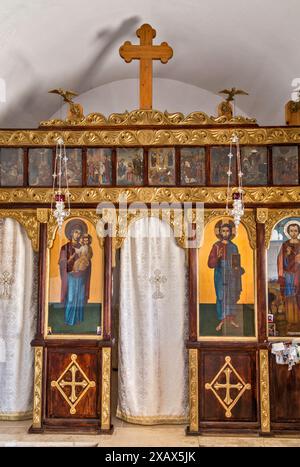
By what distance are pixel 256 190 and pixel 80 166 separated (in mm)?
1981

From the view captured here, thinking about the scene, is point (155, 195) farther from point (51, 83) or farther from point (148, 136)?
point (51, 83)

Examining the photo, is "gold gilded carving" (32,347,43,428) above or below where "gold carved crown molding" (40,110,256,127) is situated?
below

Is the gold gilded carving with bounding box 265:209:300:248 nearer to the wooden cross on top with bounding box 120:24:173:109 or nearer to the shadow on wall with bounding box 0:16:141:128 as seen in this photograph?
the wooden cross on top with bounding box 120:24:173:109

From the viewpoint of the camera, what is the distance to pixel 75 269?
5.90m

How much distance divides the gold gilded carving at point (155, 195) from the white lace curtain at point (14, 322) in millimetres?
387

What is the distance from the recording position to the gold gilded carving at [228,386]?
18.7 feet

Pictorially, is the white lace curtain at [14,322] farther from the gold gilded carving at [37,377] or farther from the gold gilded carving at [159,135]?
the gold gilded carving at [159,135]

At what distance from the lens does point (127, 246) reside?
19.7 ft

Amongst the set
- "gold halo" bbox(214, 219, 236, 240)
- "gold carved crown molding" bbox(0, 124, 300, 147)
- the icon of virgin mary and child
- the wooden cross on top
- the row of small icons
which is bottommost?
the row of small icons

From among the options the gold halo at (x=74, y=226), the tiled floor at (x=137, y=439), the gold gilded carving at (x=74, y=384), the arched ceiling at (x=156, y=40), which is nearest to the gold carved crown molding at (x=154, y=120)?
the arched ceiling at (x=156, y=40)

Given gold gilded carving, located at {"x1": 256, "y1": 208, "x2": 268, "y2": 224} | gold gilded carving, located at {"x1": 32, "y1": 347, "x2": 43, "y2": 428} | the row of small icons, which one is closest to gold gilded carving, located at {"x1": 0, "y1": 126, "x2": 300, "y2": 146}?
gold gilded carving, located at {"x1": 256, "y1": 208, "x2": 268, "y2": 224}

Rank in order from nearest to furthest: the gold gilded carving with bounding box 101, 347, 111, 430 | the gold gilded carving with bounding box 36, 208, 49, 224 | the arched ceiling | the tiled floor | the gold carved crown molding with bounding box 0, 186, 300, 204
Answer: the tiled floor, the arched ceiling, the gold gilded carving with bounding box 101, 347, 111, 430, the gold carved crown molding with bounding box 0, 186, 300, 204, the gold gilded carving with bounding box 36, 208, 49, 224

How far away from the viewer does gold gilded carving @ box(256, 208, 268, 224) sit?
5.80 meters

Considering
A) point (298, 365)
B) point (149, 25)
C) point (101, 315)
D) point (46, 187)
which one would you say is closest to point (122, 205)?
point (46, 187)
